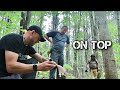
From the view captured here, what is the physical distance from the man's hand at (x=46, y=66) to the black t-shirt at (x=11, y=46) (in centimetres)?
24

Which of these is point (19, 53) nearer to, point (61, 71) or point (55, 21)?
point (61, 71)

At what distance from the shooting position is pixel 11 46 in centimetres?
335

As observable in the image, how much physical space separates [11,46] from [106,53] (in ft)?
4.28

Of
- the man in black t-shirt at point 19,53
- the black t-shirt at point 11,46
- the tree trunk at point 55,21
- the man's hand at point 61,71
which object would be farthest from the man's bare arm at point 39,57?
the tree trunk at point 55,21

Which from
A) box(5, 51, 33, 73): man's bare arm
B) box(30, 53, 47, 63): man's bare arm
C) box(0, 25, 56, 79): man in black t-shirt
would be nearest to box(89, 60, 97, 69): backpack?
box(0, 25, 56, 79): man in black t-shirt

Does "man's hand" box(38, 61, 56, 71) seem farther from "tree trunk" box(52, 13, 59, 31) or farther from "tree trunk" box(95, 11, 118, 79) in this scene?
"tree trunk" box(95, 11, 118, 79)

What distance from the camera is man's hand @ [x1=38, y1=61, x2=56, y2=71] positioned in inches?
135

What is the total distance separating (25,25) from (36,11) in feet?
0.83

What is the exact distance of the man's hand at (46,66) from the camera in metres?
3.42

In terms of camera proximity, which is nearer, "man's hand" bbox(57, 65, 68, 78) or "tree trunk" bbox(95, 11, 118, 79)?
"man's hand" bbox(57, 65, 68, 78)

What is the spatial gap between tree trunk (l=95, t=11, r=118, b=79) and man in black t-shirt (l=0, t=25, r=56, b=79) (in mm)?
755

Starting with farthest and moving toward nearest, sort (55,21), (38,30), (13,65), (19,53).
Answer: (55,21) → (38,30) → (19,53) → (13,65)

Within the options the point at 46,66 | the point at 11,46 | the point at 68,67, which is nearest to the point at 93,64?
the point at 68,67
